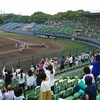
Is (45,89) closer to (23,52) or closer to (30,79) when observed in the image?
(30,79)

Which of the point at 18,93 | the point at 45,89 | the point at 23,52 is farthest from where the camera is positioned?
the point at 23,52

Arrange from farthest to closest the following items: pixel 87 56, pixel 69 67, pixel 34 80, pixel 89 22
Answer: pixel 89 22, pixel 87 56, pixel 69 67, pixel 34 80

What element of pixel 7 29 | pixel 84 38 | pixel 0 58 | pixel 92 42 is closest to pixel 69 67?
pixel 0 58

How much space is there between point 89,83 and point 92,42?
45.1 m

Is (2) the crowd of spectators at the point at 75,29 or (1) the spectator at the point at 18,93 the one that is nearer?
(1) the spectator at the point at 18,93

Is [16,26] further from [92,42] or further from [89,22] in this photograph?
[92,42]

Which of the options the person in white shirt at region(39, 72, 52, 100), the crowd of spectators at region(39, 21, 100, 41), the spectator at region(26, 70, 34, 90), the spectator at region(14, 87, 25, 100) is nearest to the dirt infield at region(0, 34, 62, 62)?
the crowd of spectators at region(39, 21, 100, 41)

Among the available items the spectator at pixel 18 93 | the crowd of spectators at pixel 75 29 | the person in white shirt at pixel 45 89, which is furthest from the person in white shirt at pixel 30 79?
the crowd of spectators at pixel 75 29

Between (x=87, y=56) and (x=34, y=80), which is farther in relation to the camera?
(x=87, y=56)

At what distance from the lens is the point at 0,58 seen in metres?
29.7

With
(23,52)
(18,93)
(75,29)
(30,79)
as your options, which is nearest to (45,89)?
(18,93)

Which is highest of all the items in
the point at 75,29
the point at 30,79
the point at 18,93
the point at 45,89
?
the point at 18,93

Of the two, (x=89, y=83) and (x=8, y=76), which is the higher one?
(x=89, y=83)

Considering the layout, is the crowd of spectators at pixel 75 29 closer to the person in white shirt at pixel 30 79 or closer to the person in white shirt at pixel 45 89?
the person in white shirt at pixel 30 79
